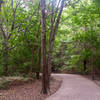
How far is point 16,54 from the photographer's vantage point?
530 inches

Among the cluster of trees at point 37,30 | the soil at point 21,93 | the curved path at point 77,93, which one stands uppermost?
the cluster of trees at point 37,30

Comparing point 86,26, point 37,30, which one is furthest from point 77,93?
point 86,26

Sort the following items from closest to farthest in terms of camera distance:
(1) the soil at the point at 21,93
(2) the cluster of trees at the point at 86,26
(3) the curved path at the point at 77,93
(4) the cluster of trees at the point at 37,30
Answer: (1) the soil at the point at 21,93
(3) the curved path at the point at 77,93
(4) the cluster of trees at the point at 37,30
(2) the cluster of trees at the point at 86,26

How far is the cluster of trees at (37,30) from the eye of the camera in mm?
9945

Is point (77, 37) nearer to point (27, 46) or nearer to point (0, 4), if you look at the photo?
point (27, 46)

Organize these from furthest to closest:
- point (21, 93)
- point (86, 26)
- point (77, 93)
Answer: point (86, 26) → point (77, 93) → point (21, 93)

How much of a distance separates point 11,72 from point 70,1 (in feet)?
28.2

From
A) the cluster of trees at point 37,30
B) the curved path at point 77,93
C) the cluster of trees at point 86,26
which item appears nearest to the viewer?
the curved path at point 77,93

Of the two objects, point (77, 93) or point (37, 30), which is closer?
point (77, 93)

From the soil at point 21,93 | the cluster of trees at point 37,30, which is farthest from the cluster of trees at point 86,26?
the soil at point 21,93

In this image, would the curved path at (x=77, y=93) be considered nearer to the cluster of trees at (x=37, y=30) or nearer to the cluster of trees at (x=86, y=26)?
the cluster of trees at (x=37, y=30)

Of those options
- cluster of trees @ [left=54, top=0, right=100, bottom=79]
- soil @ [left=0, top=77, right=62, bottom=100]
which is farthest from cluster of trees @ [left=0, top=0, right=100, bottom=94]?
soil @ [left=0, top=77, right=62, bottom=100]

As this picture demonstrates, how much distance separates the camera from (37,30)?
13.8m

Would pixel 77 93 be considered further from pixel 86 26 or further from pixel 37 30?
pixel 86 26
